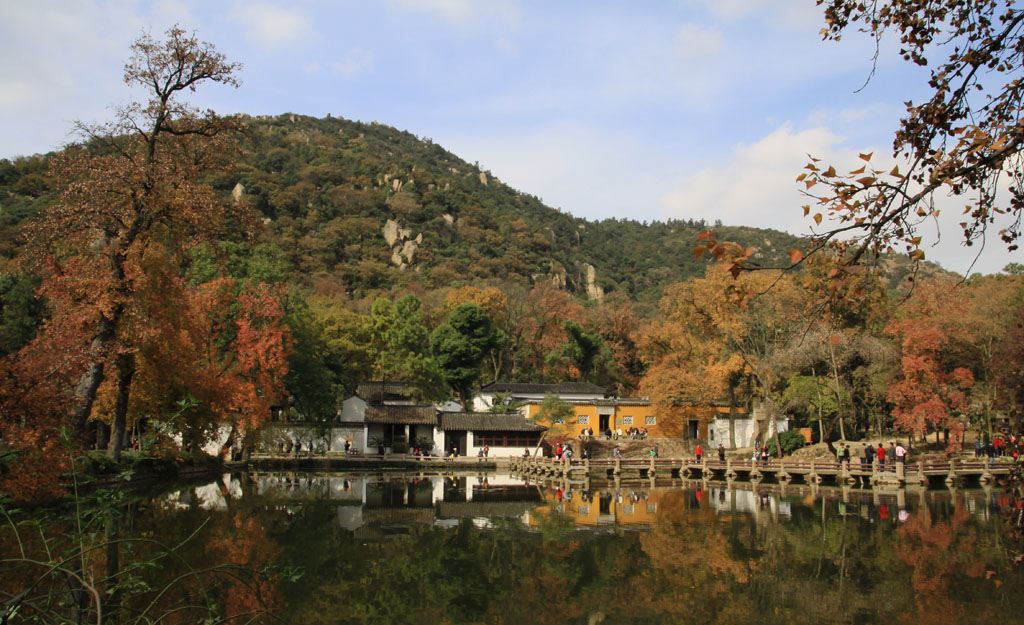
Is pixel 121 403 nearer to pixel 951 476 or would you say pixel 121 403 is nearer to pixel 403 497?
pixel 403 497

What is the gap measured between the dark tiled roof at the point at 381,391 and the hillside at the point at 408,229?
22005 mm

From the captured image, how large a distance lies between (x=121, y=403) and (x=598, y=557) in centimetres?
1476

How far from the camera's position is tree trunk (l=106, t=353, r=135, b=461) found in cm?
1911

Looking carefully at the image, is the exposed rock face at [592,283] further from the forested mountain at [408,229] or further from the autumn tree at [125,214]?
the autumn tree at [125,214]

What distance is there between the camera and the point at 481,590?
9750mm

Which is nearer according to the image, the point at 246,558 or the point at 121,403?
the point at 246,558

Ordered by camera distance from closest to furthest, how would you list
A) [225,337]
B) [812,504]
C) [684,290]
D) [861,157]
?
1. [861,157]
2. [812,504]
3. [225,337]
4. [684,290]

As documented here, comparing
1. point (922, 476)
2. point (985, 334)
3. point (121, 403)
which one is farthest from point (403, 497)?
point (985, 334)

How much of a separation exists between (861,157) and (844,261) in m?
0.64

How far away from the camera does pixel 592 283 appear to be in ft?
327

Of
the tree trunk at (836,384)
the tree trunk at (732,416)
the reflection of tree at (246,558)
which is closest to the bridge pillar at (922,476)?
the tree trunk at (836,384)

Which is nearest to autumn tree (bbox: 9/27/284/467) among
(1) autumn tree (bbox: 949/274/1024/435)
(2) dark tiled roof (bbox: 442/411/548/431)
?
(2) dark tiled roof (bbox: 442/411/548/431)

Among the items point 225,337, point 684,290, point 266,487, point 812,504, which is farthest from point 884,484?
point 225,337

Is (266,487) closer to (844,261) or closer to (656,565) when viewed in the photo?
(656,565)
